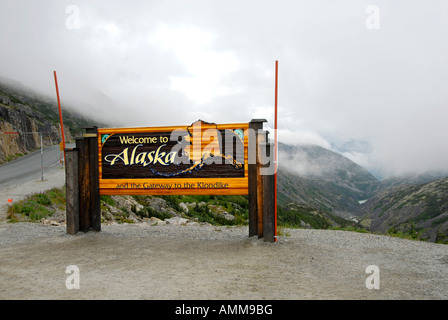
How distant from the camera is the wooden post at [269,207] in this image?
28.5 feet

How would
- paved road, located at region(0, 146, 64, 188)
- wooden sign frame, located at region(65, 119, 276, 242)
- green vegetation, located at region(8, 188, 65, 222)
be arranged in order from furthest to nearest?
paved road, located at region(0, 146, 64, 188) < green vegetation, located at region(8, 188, 65, 222) < wooden sign frame, located at region(65, 119, 276, 242)

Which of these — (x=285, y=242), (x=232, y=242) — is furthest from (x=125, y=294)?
(x=285, y=242)

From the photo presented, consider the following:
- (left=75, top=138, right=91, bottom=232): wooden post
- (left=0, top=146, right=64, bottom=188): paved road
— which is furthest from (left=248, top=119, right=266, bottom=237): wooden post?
(left=0, top=146, right=64, bottom=188): paved road

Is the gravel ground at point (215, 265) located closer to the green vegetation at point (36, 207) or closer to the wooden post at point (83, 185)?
the wooden post at point (83, 185)

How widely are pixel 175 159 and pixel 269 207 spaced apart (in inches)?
130

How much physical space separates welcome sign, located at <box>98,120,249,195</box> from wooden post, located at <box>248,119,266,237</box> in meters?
0.15

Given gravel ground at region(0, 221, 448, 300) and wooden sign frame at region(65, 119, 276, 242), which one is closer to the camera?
gravel ground at region(0, 221, 448, 300)

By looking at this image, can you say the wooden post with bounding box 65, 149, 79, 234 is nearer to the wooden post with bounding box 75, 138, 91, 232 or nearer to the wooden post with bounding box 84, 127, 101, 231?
the wooden post with bounding box 75, 138, 91, 232

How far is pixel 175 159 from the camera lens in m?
Answer: 9.52

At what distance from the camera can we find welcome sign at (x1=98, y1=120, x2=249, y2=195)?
30.3ft

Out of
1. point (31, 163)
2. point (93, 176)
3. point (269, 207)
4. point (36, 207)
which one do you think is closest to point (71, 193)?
point (93, 176)

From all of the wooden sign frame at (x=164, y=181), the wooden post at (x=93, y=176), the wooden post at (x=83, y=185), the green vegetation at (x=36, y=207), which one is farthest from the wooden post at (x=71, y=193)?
the green vegetation at (x=36, y=207)

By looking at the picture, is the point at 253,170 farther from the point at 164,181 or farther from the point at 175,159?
the point at 164,181
